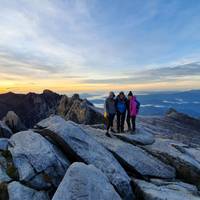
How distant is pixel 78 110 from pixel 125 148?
48.0m

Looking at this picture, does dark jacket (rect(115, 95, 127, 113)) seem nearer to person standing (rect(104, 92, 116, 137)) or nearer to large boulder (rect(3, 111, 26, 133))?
person standing (rect(104, 92, 116, 137))

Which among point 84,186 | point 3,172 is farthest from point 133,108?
point 84,186

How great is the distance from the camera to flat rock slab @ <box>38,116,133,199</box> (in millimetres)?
17812

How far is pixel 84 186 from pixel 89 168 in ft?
5.82

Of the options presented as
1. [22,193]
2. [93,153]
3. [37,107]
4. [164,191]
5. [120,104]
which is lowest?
[37,107]

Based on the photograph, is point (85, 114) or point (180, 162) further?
point (85, 114)

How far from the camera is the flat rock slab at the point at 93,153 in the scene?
58.4 ft

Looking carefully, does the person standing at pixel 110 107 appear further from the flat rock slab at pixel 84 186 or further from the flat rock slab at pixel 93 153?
the flat rock slab at pixel 84 186

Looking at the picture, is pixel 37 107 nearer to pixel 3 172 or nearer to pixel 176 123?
pixel 176 123

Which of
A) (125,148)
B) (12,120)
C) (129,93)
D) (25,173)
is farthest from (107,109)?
(12,120)

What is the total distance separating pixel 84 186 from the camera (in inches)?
561

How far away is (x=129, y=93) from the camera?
27844mm

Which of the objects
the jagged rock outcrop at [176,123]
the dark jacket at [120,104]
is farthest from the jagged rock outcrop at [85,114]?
the dark jacket at [120,104]

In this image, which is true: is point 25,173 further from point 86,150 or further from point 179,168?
point 179,168
